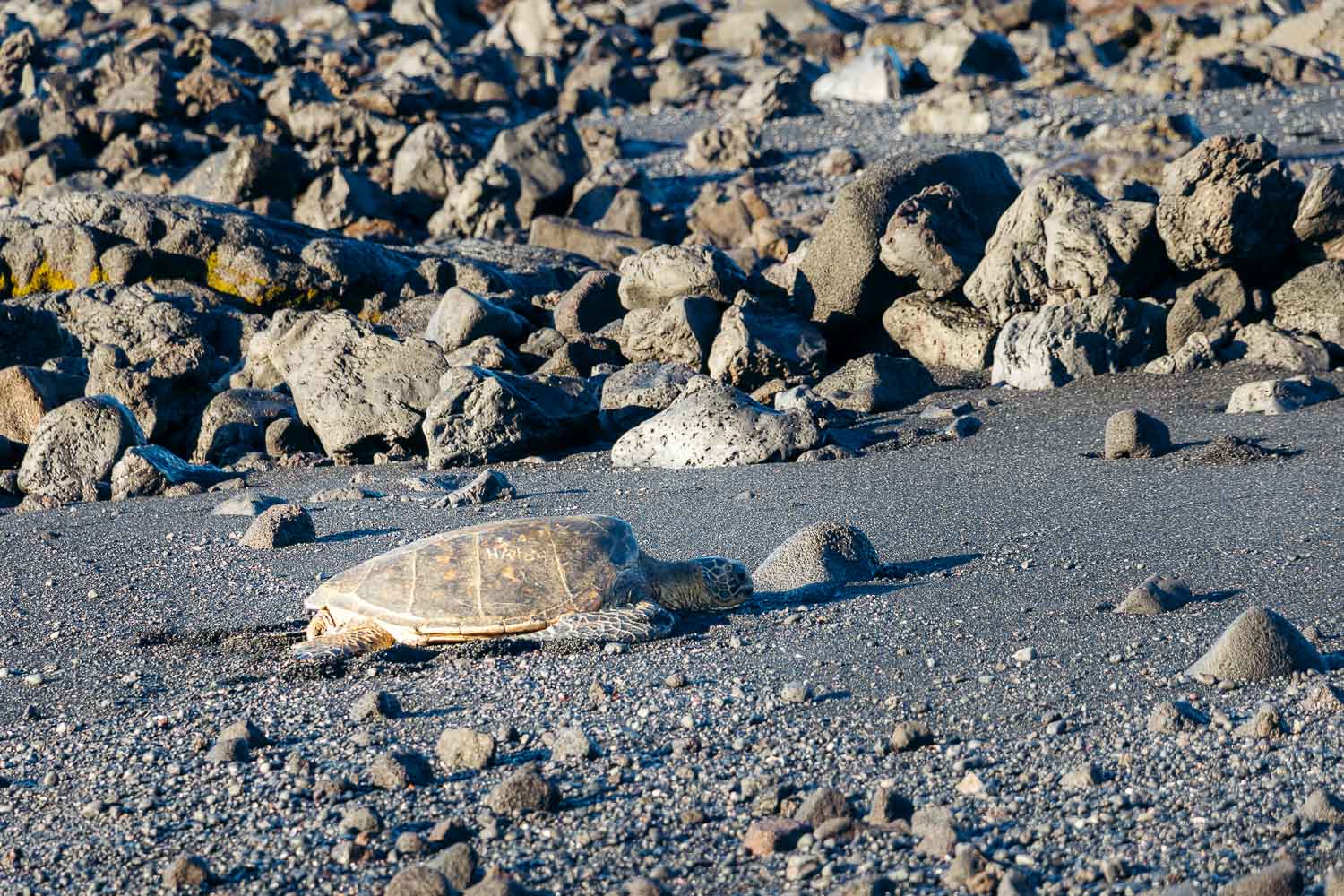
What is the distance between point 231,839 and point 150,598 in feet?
10.8

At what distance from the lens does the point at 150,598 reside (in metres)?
7.44

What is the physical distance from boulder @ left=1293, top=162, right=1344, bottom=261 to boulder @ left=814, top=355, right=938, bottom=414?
3277mm

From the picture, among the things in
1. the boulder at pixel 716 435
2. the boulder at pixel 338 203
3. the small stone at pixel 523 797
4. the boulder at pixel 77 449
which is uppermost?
the small stone at pixel 523 797

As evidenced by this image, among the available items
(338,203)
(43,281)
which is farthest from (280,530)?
(338,203)

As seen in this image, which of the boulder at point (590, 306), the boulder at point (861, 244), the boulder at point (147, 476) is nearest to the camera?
the boulder at point (147, 476)

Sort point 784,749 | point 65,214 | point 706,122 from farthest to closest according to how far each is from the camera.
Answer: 1. point 706,122
2. point 65,214
3. point 784,749

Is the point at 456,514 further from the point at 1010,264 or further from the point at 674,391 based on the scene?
the point at 1010,264

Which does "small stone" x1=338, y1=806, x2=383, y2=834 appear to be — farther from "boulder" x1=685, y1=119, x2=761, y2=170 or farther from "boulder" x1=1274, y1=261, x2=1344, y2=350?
"boulder" x1=685, y1=119, x2=761, y2=170

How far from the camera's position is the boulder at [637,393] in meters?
11.5

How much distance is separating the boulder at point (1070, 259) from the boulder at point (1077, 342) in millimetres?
401

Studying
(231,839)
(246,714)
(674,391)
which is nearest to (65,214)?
(674,391)

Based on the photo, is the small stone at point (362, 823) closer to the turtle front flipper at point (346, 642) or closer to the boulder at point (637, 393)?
the turtle front flipper at point (346, 642)

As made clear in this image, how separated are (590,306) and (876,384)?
3.56m

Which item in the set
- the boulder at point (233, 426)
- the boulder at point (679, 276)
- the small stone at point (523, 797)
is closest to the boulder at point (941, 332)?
the boulder at point (679, 276)
